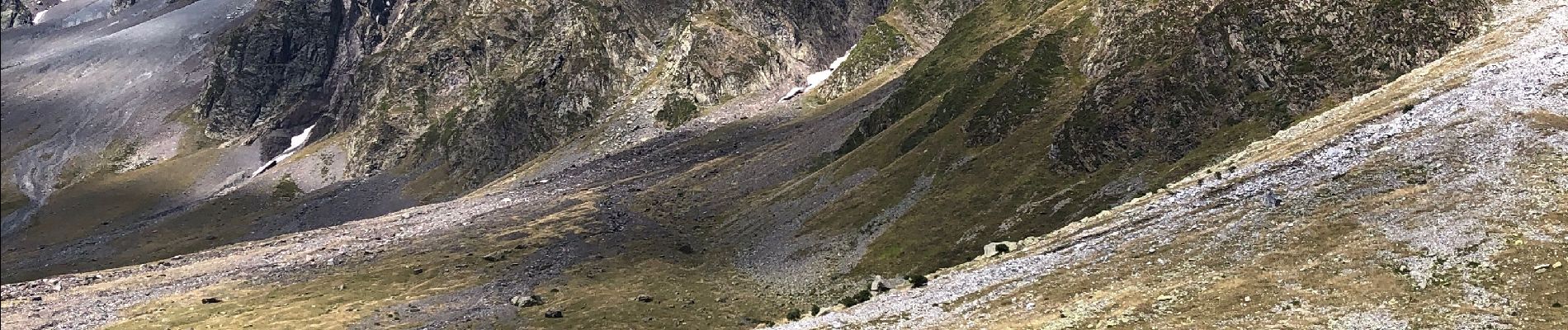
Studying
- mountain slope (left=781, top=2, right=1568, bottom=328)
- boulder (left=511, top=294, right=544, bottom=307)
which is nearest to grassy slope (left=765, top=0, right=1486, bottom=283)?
mountain slope (left=781, top=2, right=1568, bottom=328)

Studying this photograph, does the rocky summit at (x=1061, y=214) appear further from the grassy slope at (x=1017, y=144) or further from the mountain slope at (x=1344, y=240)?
the grassy slope at (x=1017, y=144)

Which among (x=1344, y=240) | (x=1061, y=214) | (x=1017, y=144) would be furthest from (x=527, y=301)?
(x=1344, y=240)

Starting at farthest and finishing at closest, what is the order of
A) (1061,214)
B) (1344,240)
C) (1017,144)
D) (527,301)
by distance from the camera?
(1017,144)
(527,301)
(1061,214)
(1344,240)

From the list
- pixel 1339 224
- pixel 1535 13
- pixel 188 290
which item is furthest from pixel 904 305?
pixel 188 290

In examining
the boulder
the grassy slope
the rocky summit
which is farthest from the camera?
the boulder

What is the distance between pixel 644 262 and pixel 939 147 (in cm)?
4389

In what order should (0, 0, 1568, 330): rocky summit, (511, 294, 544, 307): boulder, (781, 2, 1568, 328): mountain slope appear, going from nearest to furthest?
(781, 2, 1568, 328): mountain slope
(0, 0, 1568, 330): rocky summit
(511, 294, 544, 307): boulder

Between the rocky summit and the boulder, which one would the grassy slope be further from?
the boulder

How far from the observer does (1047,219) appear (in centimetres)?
9519

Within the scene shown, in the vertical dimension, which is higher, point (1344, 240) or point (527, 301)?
point (1344, 240)

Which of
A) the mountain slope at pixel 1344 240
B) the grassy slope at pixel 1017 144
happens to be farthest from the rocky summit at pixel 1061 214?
the grassy slope at pixel 1017 144

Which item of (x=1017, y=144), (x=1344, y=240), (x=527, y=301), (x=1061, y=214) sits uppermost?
(x=1344, y=240)

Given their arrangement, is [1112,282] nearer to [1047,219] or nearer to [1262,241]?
[1262,241]

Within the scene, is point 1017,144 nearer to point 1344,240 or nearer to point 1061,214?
point 1061,214
